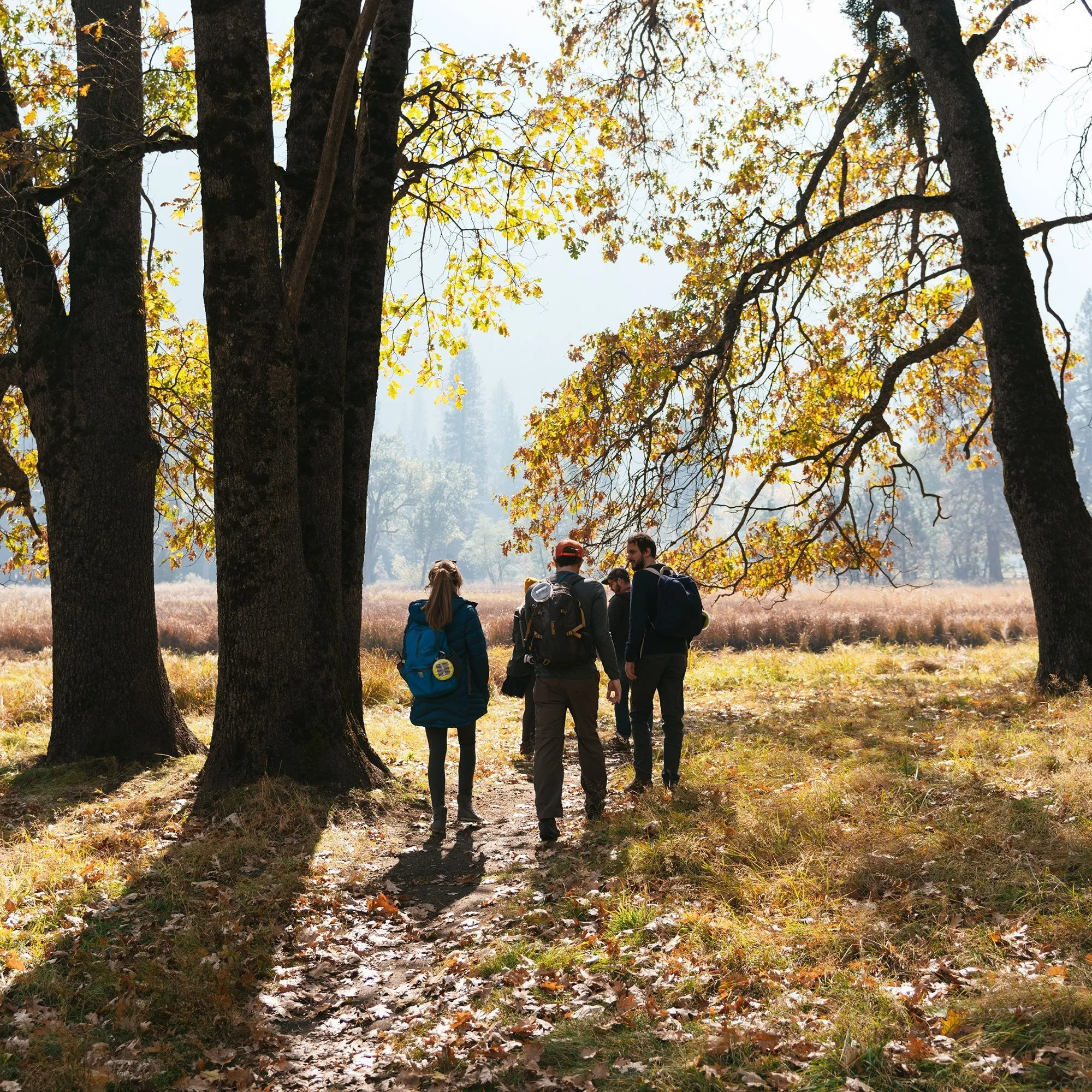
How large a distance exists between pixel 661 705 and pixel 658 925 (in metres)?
3.01

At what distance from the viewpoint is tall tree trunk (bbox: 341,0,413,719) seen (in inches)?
350

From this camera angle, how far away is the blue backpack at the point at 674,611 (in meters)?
7.70

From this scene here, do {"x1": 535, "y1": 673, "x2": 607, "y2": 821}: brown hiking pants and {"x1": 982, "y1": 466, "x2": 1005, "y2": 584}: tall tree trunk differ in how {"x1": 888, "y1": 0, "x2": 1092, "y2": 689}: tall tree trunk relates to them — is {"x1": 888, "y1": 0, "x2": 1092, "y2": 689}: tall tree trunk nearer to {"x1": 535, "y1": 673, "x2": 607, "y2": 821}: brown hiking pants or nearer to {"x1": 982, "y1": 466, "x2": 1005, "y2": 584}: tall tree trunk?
{"x1": 535, "y1": 673, "x2": 607, "y2": 821}: brown hiking pants

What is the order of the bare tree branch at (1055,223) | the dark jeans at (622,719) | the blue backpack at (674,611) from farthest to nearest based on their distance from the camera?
the bare tree branch at (1055,223) → the dark jeans at (622,719) → the blue backpack at (674,611)

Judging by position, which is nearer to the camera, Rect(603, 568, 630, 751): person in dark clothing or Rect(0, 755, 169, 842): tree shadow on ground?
Rect(0, 755, 169, 842): tree shadow on ground

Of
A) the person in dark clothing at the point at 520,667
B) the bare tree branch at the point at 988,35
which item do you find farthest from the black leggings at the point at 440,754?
the bare tree branch at the point at 988,35

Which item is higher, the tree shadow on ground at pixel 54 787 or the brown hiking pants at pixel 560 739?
the brown hiking pants at pixel 560 739

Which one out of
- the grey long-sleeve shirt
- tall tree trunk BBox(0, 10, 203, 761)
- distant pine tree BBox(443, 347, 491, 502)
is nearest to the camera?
the grey long-sleeve shirt

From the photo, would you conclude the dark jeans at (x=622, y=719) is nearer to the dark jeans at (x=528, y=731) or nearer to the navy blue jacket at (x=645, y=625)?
the dark jeans at (x=528, y=731)

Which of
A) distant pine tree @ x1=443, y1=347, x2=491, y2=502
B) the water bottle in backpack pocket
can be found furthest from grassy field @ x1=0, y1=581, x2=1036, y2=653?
distant pine tree @ x1=443, y1=347, x2=491, y2=502

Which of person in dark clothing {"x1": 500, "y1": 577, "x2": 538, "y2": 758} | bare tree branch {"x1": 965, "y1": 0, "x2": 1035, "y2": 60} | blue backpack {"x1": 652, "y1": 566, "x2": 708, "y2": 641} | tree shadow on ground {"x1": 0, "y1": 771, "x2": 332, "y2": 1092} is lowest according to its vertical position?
tree shadow on ground {"x1": 0, "y1": 771, "x2": 332, "y2": 1092}

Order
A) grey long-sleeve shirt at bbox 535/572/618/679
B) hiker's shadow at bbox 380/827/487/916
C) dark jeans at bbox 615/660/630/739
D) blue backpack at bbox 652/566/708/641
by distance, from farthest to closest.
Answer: dark jeans at bbox 615/660/630/739 → blue backpack at bbox 652/566/708/641 → grey long-sleeve shirt at bbox 535/572/618/679 → hiker's shadow at bbox 380/827/487/916

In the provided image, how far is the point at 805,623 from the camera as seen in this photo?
2472 centimetres

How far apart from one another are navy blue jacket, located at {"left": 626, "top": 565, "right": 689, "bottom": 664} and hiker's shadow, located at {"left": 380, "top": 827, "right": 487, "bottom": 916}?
201cm
